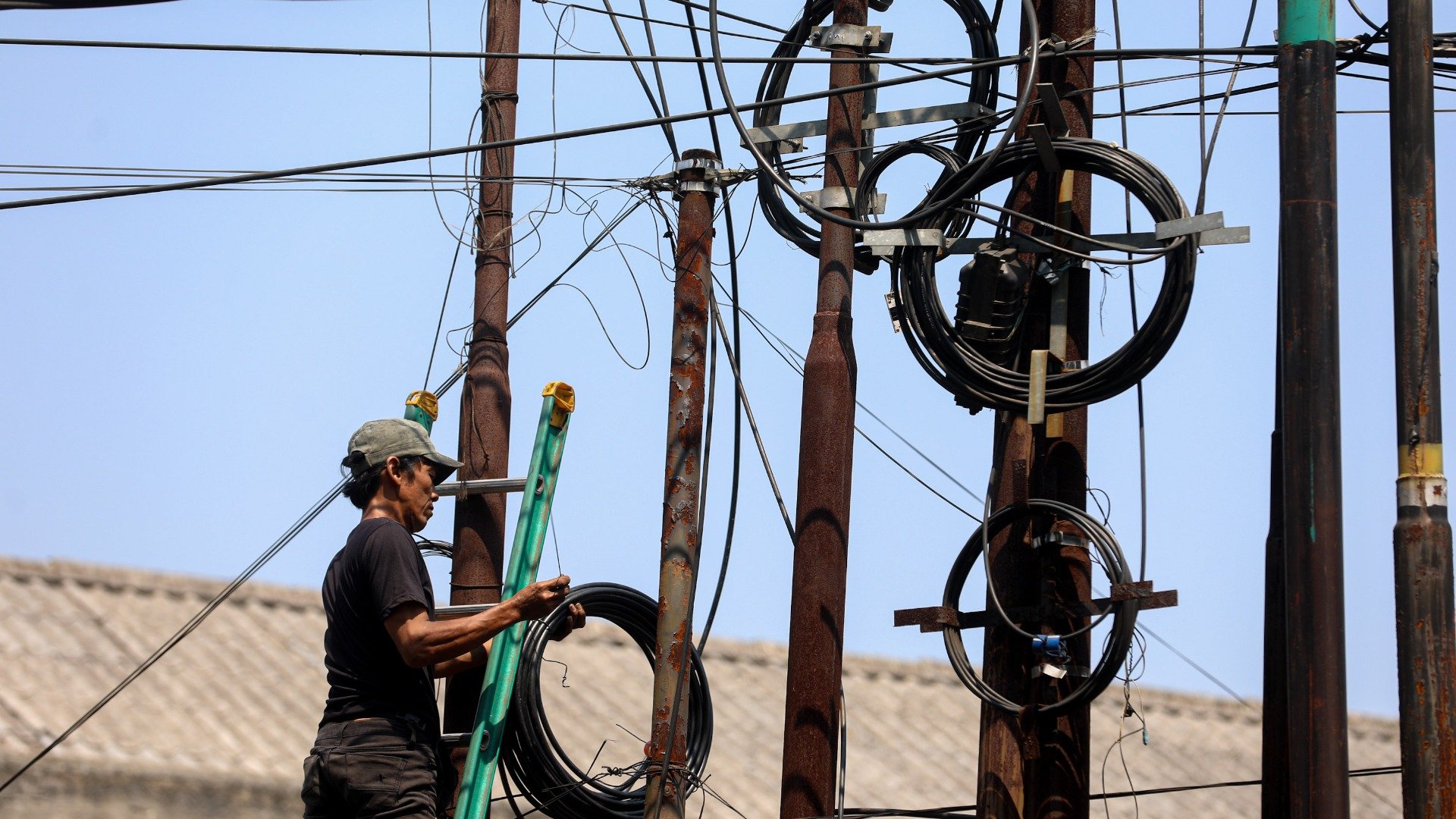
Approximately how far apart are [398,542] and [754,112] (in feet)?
10.4

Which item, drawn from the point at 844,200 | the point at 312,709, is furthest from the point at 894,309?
the point at 312,709

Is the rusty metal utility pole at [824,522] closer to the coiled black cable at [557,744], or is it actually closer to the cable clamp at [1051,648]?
the coiled black cable at [557,744]

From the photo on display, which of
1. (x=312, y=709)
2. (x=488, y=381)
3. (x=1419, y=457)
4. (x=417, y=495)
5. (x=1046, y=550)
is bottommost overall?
(x=312, y=709)

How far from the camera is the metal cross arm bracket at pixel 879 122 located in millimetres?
7969

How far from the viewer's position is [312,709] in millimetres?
14398

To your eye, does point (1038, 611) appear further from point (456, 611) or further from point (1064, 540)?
point (456, 611)

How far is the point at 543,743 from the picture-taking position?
7480 millimetres

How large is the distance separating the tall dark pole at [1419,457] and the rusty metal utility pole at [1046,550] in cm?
163

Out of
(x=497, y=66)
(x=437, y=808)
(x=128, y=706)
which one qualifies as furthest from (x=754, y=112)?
(x=128, y=706)

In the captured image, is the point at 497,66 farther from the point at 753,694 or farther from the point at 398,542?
the point at 753,694

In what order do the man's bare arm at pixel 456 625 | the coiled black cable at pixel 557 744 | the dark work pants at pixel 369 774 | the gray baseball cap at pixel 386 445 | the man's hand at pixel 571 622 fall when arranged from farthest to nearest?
the coiled black cable at pixel 557 744 < the man's hand at pixel 571 622 < the gray baseball cap at pixel 386 445 < the dark work pants at pixel 369 774 < the man's bare arm at pixel 456 625

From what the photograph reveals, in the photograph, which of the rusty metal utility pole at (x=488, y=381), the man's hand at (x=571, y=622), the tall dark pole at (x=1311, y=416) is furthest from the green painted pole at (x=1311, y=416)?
the rusty metal utility pole at (x=488, y=381)

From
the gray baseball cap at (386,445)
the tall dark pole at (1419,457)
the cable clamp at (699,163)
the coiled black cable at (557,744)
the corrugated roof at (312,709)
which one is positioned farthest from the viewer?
the corrugated roof at (312,709)

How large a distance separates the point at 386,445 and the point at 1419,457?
12.0 ft
